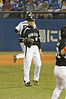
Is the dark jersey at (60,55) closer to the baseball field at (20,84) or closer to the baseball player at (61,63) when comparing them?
the baseball player at (61,63)

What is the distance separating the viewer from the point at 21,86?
1370cm

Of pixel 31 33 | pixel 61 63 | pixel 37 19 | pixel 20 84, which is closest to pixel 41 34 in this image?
pixel 37 19

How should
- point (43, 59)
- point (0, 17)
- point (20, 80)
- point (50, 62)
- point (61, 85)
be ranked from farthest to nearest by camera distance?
point (0, 17) < point (43, 59) < point (50, 62) < point (20, 80) < point (61, 85)

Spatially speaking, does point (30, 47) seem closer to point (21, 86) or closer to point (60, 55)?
point (21, 86)

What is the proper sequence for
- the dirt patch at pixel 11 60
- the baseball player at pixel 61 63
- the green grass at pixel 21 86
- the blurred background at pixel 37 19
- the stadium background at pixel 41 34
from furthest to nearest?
the stadium background at pixel 41 34
the blurred background at pixel 37 19
the dirt patch at pixel 11 60
the green grass at pixel 21 86
the baseball player at pixel 61 63

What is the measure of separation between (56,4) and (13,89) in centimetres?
Result: 1485

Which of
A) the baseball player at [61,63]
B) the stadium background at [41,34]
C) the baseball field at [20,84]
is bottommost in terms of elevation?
the stadium background at [41,34]

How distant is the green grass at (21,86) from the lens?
1196 centimetres

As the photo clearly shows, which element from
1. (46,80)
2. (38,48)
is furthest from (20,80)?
(38,48)

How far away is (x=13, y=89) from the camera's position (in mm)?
13062

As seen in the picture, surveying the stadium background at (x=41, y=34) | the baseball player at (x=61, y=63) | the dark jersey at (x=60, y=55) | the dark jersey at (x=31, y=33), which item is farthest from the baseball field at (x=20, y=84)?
the stadium background at (x=41, y=34)

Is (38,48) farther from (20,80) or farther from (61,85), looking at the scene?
(61,85)

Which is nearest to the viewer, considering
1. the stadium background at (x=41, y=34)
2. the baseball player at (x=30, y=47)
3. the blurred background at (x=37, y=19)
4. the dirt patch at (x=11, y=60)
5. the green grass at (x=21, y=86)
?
the green grass at (x=21, y=86)

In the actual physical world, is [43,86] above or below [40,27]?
above
